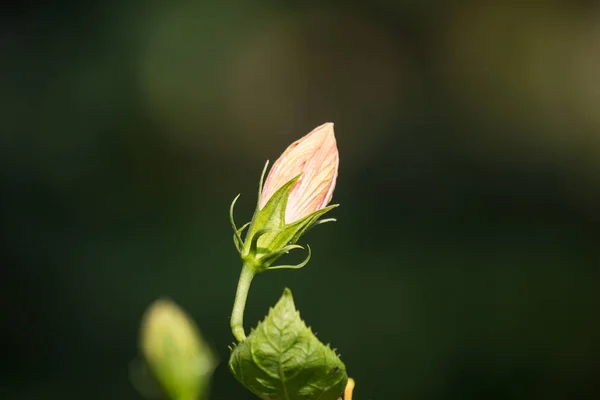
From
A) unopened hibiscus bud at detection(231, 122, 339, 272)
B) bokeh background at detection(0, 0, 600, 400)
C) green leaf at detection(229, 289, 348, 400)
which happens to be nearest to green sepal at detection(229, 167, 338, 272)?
unopened hibiscus bud at detection(231, 122, 339, 272)

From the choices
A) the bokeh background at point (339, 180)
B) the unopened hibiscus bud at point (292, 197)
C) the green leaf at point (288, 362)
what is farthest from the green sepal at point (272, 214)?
the bokeh background at point (339, 180)

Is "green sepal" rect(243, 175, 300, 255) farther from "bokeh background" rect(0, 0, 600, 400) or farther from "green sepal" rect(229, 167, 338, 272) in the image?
"bokeh background" rect(0, 0, 600, 400)

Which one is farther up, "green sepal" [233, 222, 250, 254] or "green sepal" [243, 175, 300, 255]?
"green sepal" [243, 175, 300, 255]

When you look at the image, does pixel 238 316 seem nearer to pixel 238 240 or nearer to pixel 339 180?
pixel 238 240

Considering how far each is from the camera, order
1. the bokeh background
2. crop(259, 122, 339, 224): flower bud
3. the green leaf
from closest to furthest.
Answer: the green leaf < crop(259, 122, 339, 224): flower bud < the bokeh background

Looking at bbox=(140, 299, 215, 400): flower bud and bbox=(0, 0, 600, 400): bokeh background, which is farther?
bbox=(0, 0, 600, 400): bokeh background

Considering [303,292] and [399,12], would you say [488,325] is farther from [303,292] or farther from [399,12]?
[399,12]
